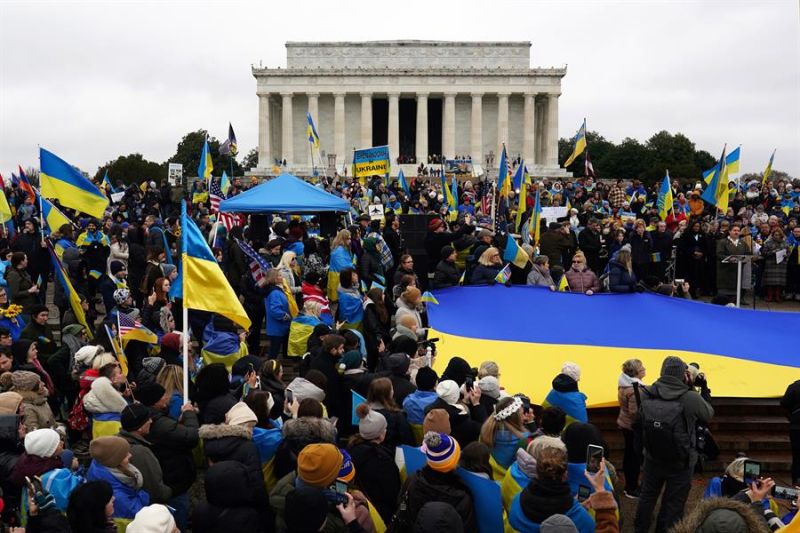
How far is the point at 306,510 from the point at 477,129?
64082mm

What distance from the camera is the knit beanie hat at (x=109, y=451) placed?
17.0 feet

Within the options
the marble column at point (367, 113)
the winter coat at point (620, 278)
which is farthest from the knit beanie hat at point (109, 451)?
the marble column at point (367, 113)

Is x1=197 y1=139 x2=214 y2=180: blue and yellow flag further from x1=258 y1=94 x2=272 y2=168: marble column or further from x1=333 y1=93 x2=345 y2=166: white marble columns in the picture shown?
x1=333 y1=93 x2=345 y2=166: white marble columns

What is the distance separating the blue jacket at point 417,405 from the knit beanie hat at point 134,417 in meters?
2.14

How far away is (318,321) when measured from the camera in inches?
393

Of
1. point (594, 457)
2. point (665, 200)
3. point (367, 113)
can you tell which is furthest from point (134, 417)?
point (367, 113)

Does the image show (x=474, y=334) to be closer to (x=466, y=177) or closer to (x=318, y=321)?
(x=318, y=321)

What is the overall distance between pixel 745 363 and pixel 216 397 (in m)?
6.68

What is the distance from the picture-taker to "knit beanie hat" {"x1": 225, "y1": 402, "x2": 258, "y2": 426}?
582cm

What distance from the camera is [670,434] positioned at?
6.55 meters

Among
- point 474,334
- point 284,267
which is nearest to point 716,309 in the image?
point 474,334

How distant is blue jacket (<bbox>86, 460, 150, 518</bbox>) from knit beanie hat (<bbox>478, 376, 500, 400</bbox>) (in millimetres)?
3052

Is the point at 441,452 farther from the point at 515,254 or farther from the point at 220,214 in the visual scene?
the point at 220,214

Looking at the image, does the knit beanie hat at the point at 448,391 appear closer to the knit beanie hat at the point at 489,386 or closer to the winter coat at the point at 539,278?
the knit beanie hat at the point at 489,386
